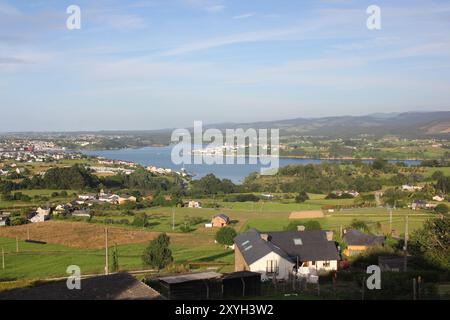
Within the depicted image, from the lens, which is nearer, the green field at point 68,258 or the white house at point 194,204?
the green field at point 68,258

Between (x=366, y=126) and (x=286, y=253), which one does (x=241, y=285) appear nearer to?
(x=286, y=253)

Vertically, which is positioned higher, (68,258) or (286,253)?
(286,253)

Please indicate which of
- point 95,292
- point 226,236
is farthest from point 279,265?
point 226,236

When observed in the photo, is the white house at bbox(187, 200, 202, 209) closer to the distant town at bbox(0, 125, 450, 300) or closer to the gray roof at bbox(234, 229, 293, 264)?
the distant town at bbox(0, 125, 450, 300)

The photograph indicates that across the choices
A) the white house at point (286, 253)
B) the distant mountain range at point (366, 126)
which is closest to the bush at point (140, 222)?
the white house at point (286, 253)

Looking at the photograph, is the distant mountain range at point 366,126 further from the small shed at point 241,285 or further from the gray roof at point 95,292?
the gray roof at point 95,292

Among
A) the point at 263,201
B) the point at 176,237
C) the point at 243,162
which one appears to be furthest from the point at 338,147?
the point at 176,237
